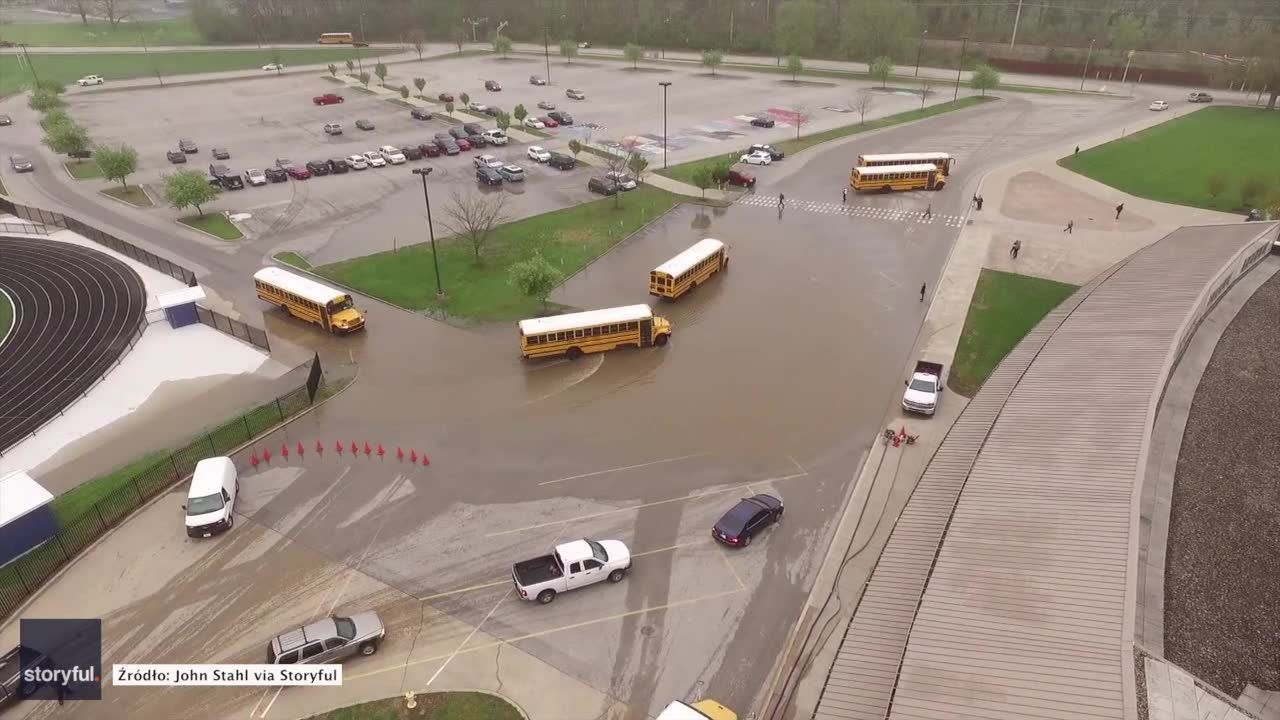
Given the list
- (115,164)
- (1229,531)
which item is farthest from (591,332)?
(115,164)

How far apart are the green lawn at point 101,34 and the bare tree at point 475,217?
143757 mm

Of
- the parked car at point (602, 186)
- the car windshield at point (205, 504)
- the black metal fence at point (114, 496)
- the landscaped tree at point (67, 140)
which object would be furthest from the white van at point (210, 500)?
the landscaped tree at point (67, 140)

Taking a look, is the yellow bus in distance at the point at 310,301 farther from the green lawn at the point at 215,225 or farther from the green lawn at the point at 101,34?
the green lawn at the point at 101,34

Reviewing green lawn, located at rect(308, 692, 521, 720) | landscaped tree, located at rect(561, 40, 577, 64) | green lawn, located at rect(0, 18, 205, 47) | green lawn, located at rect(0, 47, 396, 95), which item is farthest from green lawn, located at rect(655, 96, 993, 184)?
green lawn, located at rect(0, 18, 205, 47)

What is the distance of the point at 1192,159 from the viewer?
219 feet

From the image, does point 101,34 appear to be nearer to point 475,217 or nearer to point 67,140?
point 67,140

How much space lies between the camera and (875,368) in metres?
35.8

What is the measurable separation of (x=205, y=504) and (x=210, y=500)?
8.0 inches

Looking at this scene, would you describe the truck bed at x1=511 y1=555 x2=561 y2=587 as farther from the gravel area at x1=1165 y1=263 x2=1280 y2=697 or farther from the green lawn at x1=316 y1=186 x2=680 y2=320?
the green lawn at x1=316 y1=186 x2=680 y2=320

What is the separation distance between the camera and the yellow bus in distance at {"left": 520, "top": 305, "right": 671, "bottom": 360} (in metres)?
36.3

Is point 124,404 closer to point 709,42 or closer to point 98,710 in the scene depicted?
point 98,710

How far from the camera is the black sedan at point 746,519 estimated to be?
24812 mm

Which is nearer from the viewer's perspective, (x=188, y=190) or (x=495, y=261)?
(x=495, y=261)

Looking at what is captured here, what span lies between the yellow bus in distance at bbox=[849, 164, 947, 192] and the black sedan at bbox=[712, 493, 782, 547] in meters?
43.3
